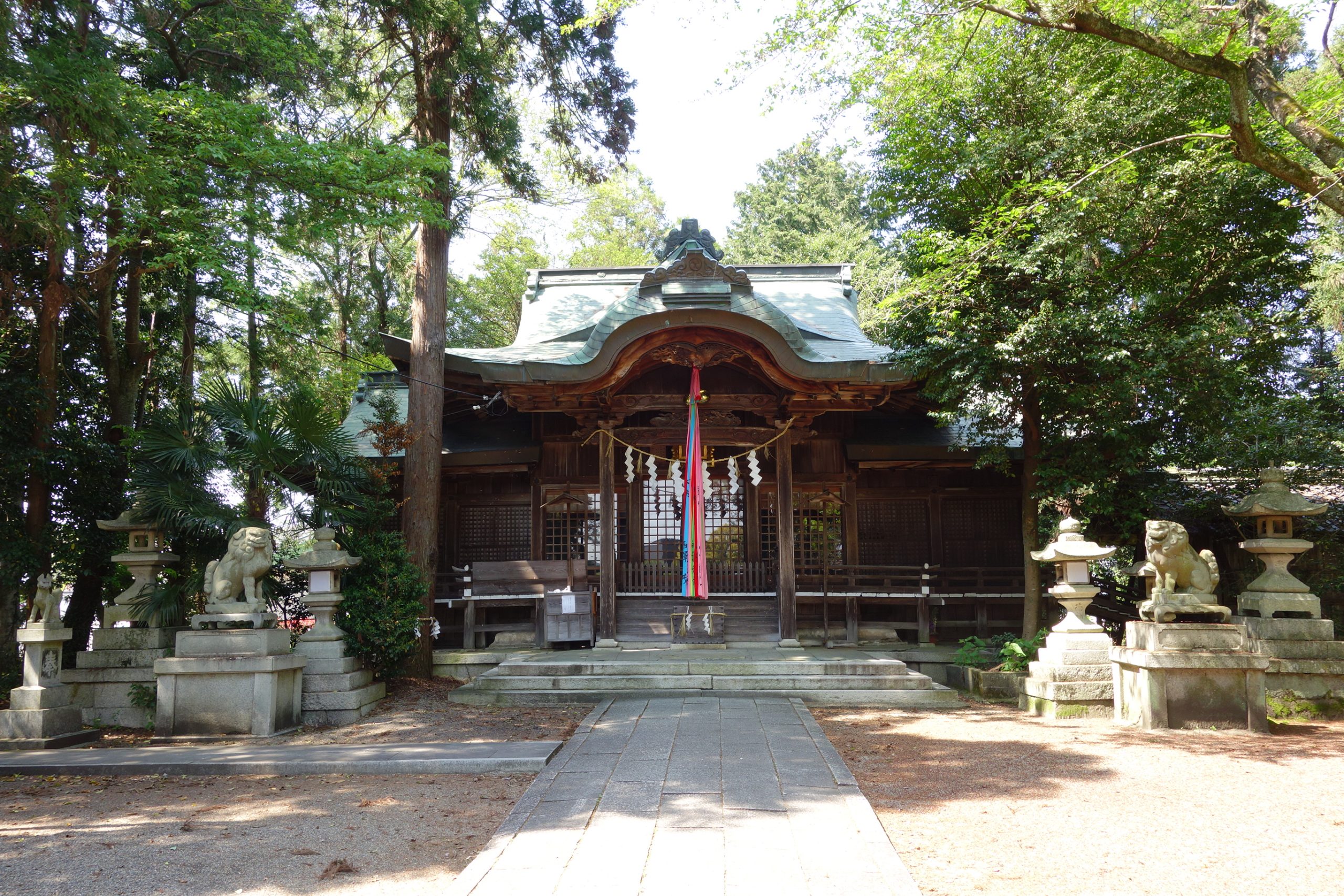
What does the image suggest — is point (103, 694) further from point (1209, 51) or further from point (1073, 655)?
point (1209, 51)

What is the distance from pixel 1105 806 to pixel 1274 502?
16.4 ft

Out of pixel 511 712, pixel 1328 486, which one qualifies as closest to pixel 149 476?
pixel 511 712

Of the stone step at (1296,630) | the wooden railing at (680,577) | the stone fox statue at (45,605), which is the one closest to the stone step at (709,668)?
the wooden railing at (680,577)

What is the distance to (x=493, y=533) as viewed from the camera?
1318 centimetres

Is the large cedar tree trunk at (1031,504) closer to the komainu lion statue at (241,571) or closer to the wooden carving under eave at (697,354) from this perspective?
the wooden carving under eave at (697,354)

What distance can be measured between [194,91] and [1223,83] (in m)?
11.8

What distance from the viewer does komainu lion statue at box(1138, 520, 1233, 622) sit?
24.8 ft

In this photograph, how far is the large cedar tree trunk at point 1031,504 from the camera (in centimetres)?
1011

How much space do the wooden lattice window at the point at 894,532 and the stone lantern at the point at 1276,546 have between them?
494cm

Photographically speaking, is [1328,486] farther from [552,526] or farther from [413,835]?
[413,835]

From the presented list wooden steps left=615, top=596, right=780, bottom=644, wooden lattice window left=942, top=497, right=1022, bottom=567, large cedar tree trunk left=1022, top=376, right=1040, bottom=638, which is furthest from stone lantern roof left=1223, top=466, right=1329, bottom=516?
wooden steps left=615, top=596, right=780, bottom=644

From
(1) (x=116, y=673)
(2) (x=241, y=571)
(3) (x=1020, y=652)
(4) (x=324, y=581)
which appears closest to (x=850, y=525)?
(3) (x=1020, y=652)

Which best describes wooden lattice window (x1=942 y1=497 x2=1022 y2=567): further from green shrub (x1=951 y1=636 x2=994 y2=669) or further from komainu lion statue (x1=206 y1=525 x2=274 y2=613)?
komainu lion statue (x1=206 y1=525 x2=274 y2=613)

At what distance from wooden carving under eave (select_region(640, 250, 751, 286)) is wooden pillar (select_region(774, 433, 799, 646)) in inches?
91.2
